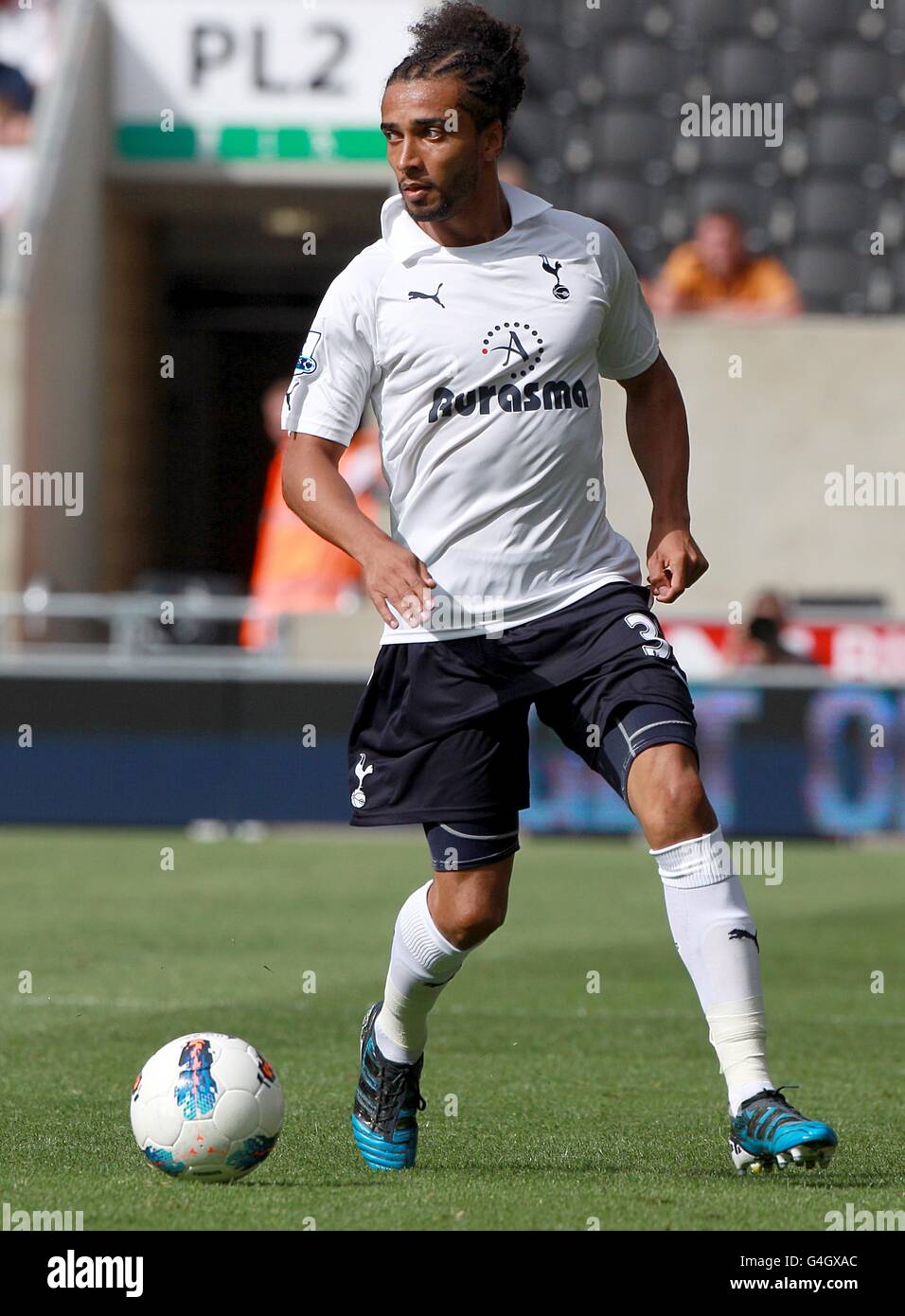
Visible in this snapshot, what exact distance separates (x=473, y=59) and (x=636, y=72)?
16304 mm

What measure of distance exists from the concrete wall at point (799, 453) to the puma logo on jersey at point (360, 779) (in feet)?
41.1

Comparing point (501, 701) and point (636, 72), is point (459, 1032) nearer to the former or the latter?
point (501, 701)

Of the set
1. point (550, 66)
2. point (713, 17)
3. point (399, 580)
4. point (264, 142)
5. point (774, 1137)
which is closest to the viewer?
point (774, 1137)

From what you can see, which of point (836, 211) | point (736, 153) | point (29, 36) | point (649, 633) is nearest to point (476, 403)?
point (649, 633)

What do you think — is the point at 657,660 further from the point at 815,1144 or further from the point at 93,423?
the point at 93,423

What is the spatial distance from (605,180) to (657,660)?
635 inches

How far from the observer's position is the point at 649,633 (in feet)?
15.7

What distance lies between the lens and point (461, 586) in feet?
15.8

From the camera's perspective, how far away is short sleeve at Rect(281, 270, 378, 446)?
4.79 m

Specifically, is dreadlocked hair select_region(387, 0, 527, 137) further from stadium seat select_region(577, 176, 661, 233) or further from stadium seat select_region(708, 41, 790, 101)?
stadium seat select_region(708, 41, 790, 101)

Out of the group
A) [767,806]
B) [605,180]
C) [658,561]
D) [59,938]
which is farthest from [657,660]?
[605,180]

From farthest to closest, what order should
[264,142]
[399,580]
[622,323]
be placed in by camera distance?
1. [264,142]
2. [622,323]
3. [399,580]

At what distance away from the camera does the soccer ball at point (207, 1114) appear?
4578 millimetres

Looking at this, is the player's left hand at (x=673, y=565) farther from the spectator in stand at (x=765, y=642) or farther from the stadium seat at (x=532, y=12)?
the stadium seat at (x=532, y=12)
